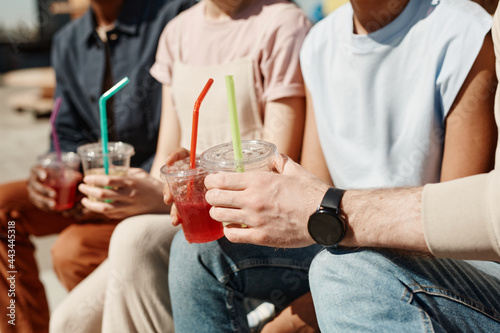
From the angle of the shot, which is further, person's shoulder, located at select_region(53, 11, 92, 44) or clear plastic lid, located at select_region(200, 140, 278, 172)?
person's shoulder, located at select_region(53, 11, 92, 44)

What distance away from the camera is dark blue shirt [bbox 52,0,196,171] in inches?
92.4

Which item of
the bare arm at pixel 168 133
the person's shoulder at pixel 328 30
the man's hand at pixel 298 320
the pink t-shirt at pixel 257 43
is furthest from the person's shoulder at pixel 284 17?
the man's hand at pixel 298 320

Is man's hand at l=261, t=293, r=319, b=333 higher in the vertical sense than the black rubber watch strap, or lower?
lower

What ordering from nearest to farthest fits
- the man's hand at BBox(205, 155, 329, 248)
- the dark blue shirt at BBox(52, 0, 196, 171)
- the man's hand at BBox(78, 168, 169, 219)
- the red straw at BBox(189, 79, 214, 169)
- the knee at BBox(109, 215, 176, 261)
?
the man's hand at BBox(205, 155, 329, 248) → the red straw at BBox(189, 79, 214, 169) → the knee at BBox(109, 215, 176, 261) → the man's hand at BBox(78, 168, 169, 219) → the dark blue shirt at BBox(52, 0, 196, 171)

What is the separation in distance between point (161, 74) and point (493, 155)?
128cm

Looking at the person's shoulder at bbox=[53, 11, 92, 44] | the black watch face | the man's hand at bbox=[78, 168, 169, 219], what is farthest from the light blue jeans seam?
the person's shoulder at bbox=[53, 11, 92, 44]

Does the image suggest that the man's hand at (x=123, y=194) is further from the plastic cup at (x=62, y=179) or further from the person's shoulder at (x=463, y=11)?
the person's shoulder at (x=463, y=11)

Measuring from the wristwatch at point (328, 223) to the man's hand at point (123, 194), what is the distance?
811 mm

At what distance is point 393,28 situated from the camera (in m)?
1.49

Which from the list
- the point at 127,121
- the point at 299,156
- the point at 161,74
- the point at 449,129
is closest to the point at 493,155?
the point at 449,129

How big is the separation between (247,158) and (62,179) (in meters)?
1.16

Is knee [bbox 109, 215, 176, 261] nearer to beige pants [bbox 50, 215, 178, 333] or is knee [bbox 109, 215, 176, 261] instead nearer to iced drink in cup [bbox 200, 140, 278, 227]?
beige pants [bbox 50, 215, 178, 333]

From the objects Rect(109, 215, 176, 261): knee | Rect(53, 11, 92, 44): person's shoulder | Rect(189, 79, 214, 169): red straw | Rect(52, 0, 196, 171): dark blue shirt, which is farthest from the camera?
Rect(53, 11, 92, 44): person's shoulder

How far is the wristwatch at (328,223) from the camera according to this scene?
105cm
